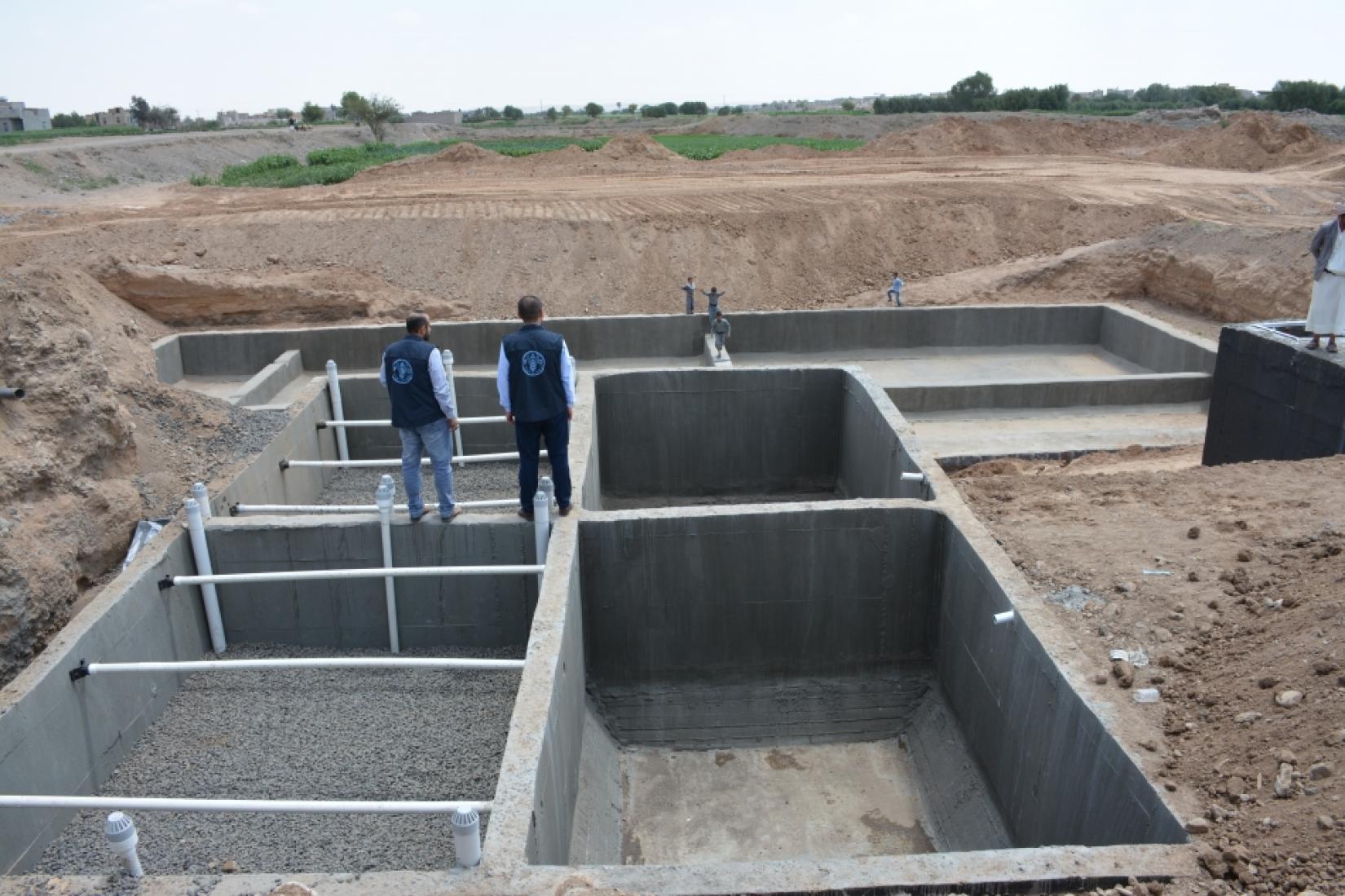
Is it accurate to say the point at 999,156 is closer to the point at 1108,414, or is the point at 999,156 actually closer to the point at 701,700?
the point at 1108,414

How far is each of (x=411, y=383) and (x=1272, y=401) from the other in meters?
7.24

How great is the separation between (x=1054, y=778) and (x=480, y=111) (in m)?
112

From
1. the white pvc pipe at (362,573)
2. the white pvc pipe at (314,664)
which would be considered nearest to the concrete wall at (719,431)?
the white pvc pipe at (362,573)

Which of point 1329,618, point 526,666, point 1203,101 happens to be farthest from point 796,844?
point 1203,101

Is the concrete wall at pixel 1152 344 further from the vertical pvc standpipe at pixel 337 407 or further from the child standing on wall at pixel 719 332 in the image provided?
the vertical pvc standpipe at pixel 337 407

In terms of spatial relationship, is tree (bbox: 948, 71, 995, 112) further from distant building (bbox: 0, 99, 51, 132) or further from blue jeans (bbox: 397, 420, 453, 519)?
distant building (bbox: 0, 99, 51, 132)

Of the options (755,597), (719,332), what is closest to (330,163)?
(719,332)

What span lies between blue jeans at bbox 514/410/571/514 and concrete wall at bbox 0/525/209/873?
2.57m

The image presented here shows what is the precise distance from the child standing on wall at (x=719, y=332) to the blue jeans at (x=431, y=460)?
659cm

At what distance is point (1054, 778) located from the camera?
5.14 m

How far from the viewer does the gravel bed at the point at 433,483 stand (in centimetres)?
967

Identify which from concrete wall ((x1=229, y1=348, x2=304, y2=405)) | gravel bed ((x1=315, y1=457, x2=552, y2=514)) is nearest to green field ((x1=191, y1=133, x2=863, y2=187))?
concrete wall ((x1=229, y1=348, x2=304, y2=405))

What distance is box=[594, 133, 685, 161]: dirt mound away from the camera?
3172 cm

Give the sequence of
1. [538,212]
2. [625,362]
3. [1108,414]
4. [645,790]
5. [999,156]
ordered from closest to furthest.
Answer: [645,790] < [1108,414] < [625,362] < [538,212] < [999,156]
